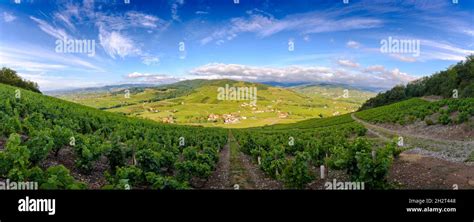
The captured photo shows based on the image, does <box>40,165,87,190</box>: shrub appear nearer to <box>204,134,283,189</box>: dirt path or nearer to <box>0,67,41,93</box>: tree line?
<box>204,134,283,189</box>: dirt path

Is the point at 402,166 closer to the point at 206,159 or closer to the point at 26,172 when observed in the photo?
the point at 206,159

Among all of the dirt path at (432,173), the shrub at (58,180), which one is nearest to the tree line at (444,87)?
the dirt path at (432,173)

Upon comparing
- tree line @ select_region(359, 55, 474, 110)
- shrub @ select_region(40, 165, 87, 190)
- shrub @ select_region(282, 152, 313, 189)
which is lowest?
shrub @ select_region(282, 152, 313, 189)

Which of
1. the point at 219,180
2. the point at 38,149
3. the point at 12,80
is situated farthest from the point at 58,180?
the point at 12,80

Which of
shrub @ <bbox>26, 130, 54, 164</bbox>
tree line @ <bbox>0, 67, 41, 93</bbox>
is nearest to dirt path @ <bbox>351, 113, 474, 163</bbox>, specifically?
shrub @ <bbox>26, 130, 54, 164</bbox>

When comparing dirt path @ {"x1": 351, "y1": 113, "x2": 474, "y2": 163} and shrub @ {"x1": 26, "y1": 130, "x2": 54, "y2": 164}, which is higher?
shrub @ {"x1": 26, "y1": 130, "x2": 54, "y2": 164}

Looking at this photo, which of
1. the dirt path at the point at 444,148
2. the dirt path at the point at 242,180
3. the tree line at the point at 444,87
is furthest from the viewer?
the tree line at the point at 444,87

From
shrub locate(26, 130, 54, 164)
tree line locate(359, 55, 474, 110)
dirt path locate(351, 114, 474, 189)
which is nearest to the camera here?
shrub locate(26, 130, 54, 164)

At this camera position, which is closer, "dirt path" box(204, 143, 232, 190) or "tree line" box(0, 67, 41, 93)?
"dirt path" box(204, 143, 232, 190)

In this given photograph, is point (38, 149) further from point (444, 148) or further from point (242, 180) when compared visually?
point (444, 148)

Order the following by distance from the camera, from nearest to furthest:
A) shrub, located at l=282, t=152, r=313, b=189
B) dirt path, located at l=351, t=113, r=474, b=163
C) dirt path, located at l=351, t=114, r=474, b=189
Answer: dirt path, located at l=351, t=114, r=474, b=189 → shrub, located at l=282, t=152, r=313, b=189 → dirt path, located at l=351, t=113, r=474, b=163

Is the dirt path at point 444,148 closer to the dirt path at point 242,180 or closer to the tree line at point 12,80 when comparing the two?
the dirt path at point 242,180

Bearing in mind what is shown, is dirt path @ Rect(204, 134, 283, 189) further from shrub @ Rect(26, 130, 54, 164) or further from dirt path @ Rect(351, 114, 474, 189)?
shrub @ Rect(26, 130, 54, 164)
